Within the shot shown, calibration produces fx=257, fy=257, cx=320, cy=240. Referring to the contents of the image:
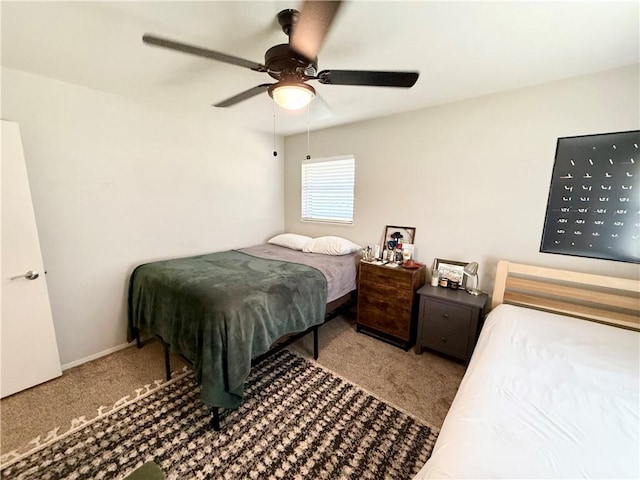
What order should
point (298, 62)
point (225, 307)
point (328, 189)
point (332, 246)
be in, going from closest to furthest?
point (298, 62) → point (225, 307) → point (332, 246) → point (328, 189)

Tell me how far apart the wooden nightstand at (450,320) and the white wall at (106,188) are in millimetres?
2515

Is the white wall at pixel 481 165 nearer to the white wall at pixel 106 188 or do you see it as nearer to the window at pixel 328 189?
the window at pixel 328 189

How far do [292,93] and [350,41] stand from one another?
19.9 inches

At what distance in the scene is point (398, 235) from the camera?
9.56ft

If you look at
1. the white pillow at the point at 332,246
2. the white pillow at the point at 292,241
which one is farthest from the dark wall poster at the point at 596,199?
the white pillow at the point at 292,241

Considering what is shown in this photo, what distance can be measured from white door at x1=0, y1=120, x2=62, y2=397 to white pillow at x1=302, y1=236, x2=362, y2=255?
2.39 meters

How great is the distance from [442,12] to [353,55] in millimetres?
557

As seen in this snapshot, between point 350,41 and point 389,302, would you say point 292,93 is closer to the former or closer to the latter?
point 350,41

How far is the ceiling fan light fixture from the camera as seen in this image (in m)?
1.39

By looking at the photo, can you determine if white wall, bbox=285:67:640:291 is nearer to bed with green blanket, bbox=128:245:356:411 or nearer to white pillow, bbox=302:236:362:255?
white pillow, bbox=302:236:362:255

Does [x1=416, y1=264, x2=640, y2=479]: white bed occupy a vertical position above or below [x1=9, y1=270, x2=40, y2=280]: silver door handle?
below

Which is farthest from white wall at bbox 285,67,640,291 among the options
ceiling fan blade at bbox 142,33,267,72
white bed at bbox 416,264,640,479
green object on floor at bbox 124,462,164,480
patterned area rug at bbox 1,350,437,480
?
green object on floor at bbox 124,462,164,480

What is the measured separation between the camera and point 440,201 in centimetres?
263

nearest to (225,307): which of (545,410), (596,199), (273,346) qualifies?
(273,346)
